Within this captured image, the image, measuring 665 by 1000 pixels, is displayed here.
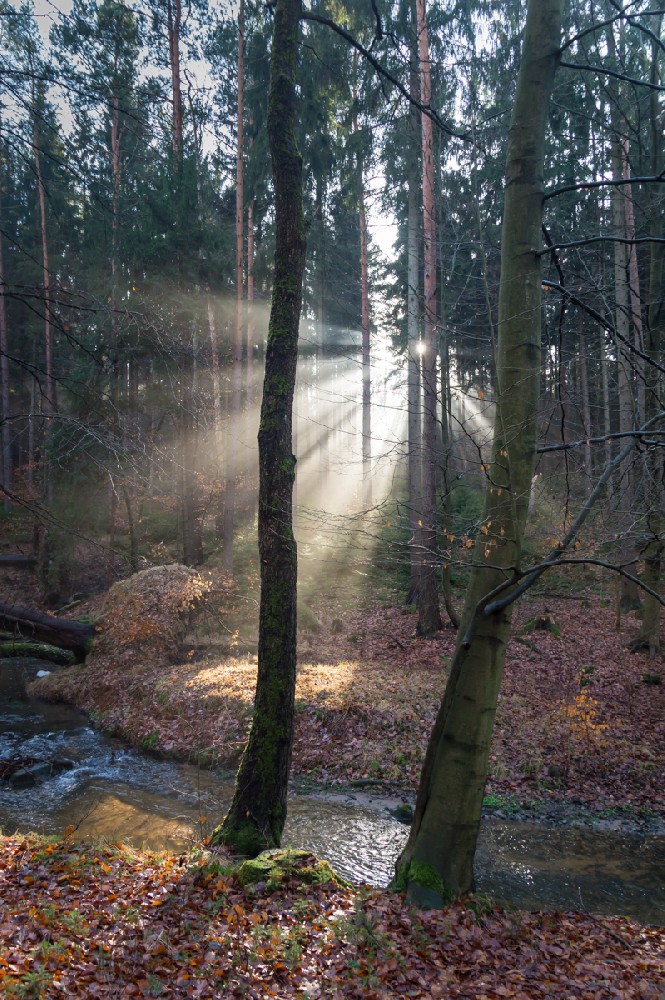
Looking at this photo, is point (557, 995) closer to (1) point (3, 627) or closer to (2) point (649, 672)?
(2) point (649, 672)

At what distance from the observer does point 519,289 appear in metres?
5.38

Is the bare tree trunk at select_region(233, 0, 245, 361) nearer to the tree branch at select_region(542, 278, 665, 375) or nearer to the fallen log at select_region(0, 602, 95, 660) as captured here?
the fallen log at select_region(0, 602, 95, 660)

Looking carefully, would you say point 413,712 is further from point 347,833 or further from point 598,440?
Result: point 598,440

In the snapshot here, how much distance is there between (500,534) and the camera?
208 inches

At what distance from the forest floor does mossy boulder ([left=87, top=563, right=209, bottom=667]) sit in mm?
1305

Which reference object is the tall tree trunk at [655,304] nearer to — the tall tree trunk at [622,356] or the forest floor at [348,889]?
the tall tree trunk at [622,356]

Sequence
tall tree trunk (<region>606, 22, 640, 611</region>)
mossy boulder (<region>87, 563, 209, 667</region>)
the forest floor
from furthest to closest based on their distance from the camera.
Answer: mossy boulder (<region>87, 563, 209, 667</region>) < tall tree trunk (<region>606, 22, 640, 611</region>) < the forest floor

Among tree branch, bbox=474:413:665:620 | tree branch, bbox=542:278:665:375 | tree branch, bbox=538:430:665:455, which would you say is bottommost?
tree branch, bbox=474:413:665:620

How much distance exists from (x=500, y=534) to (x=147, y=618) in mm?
10292

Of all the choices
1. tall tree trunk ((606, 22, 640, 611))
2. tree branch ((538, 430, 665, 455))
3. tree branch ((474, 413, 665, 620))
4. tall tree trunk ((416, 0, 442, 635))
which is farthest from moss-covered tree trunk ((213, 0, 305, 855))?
tall tree trunk ((416, 0, 442, 635))

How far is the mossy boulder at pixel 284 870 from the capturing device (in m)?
5.09

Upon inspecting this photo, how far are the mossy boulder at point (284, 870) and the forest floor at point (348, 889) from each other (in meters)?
0.07

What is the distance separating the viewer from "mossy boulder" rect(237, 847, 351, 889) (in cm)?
509

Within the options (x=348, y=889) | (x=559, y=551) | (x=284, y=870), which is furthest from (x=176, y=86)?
(x=348, y=889)
